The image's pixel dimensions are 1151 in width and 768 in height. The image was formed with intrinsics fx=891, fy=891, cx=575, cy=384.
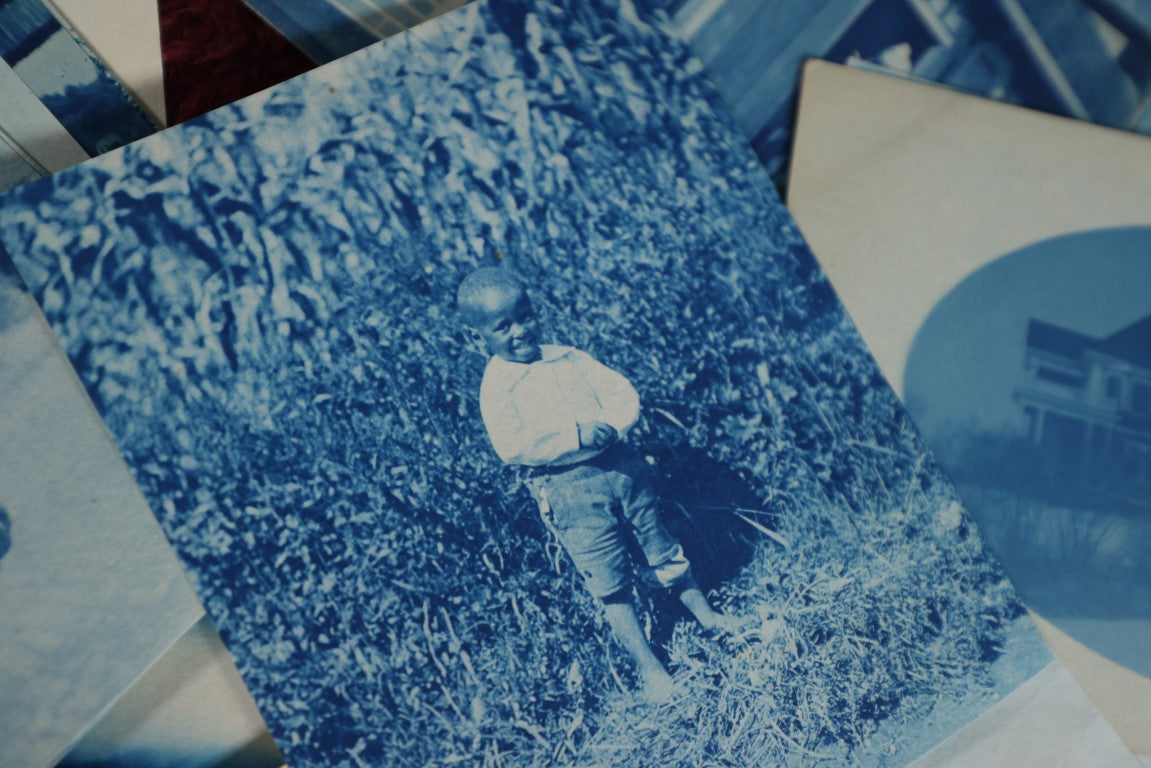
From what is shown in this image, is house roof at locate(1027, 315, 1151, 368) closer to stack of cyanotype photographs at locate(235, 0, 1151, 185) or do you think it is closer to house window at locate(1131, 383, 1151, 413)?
house window at locate(1131, 383, 1151, 413)

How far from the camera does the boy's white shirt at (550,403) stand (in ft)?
2.05

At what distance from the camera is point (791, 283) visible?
0.67 metres

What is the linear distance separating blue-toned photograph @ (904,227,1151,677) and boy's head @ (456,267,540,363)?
289mm

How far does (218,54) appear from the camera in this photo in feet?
2.24

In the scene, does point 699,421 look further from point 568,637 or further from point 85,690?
point 85,690

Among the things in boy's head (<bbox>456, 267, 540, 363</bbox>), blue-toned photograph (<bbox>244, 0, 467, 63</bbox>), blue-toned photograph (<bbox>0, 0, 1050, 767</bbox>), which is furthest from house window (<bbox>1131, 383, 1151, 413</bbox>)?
blue-toned photograph (<bbox>244, 0, 467, 63</bbox>)

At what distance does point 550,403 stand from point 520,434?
0.10 ft


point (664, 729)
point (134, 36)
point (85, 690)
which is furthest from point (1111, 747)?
point (134, 36)

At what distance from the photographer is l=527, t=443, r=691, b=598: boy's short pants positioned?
620 millimetres

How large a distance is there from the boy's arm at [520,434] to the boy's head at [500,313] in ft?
0.11

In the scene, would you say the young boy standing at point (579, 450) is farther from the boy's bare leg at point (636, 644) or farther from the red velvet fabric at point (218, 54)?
the red velvet fabric at point (218, 54)

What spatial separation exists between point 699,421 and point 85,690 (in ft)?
1.52

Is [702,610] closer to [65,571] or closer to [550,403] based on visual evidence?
[550,403]

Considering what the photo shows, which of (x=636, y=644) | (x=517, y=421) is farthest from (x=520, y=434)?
(x=636, y=644)
